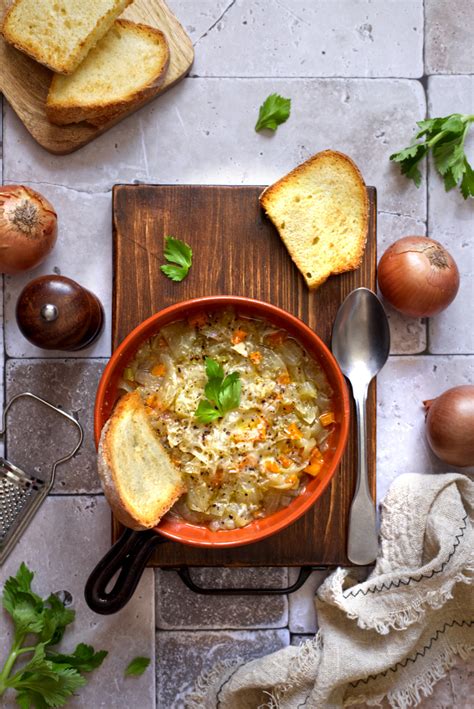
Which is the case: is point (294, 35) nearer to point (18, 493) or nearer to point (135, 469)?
point (135, 469)

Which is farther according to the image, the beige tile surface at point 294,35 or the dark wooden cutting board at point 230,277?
the beige tile surface at point 294,35

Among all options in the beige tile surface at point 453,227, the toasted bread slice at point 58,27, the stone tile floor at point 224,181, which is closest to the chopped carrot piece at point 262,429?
the stone tile floor at point 224,181

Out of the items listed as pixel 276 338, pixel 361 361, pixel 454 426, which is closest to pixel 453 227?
pixel 361 361

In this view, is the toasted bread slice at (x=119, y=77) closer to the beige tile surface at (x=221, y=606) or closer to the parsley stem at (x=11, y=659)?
the beige tile surface at (x=221, y=606)

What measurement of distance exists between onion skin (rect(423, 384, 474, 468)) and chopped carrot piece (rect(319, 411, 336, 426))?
45 cm

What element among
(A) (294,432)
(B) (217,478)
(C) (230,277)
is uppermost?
(C) (230,277)

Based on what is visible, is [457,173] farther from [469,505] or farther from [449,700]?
[449,700]

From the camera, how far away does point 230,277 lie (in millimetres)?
2545

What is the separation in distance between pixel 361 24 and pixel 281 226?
89 cm

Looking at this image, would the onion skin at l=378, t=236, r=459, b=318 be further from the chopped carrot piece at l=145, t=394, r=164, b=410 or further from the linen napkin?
the chopped carrot piece at l=145, t=394, r=164, b=410

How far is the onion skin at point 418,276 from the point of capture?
8.32 feet

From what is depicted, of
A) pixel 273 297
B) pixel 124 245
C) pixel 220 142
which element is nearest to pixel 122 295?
pixel 124 245

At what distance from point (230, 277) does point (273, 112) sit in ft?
2.18

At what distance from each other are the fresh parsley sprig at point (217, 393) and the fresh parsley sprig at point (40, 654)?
976 millimetres
